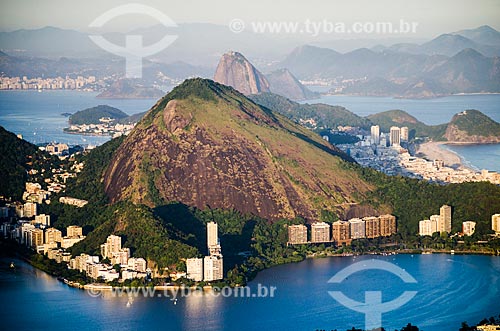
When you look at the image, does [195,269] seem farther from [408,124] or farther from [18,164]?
[408,124]

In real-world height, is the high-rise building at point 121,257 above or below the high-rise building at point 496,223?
below

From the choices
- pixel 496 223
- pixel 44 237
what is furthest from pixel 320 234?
pixel 44 237

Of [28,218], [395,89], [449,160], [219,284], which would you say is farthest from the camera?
[395,89]

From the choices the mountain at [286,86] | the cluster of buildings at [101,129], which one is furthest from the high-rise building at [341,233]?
the mountain at [286,86]

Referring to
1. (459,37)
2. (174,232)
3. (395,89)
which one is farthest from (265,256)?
(459,37)

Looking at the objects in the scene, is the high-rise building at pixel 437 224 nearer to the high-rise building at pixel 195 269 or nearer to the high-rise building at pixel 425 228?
the high-rise building at pixel 425 228

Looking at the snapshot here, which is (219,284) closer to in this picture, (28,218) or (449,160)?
(28,218)
